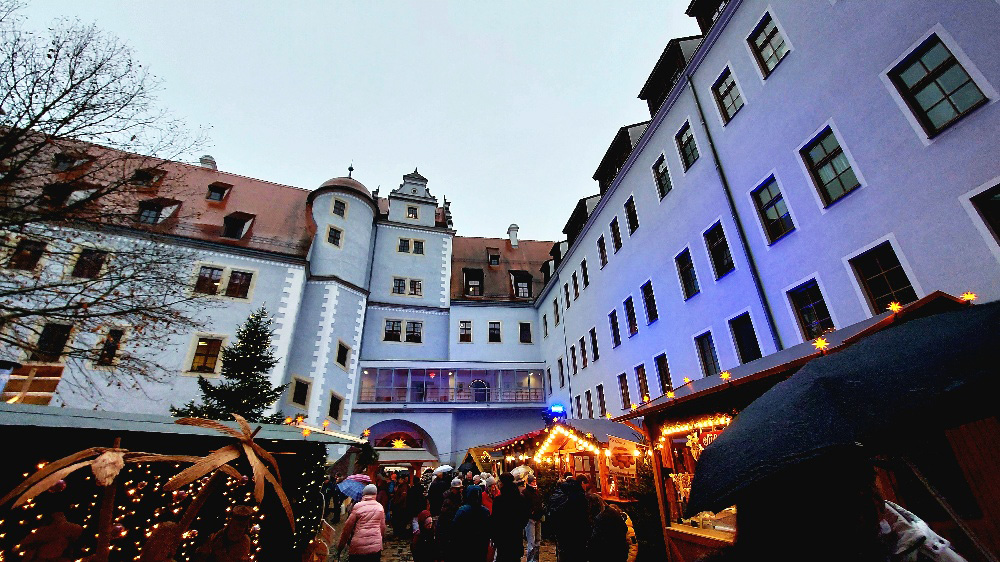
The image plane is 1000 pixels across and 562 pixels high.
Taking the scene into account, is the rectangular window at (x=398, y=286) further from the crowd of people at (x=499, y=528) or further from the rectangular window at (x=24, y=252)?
the crowd of people at (x=499, y=528)

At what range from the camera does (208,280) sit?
2023cm

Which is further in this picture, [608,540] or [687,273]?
[687,273]

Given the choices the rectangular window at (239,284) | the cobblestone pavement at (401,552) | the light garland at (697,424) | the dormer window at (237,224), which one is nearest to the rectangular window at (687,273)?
the light garland at (697,424)

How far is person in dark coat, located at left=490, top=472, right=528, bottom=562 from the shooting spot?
7.51m

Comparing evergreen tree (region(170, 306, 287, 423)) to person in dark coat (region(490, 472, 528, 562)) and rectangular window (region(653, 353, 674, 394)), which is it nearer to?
person in dark coat (region(490, 472, 528, 562))

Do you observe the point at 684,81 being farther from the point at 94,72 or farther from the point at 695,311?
the point at 94,72

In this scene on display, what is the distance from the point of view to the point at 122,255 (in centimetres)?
1017

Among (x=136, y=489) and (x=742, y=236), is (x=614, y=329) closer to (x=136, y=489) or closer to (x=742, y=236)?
(x=742, y=236)

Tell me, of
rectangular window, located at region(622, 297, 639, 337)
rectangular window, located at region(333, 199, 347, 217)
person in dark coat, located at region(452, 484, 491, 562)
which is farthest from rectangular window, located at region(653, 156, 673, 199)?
rectangular window, located at region(333, 199, 347, 217)

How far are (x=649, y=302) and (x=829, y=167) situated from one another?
799cm

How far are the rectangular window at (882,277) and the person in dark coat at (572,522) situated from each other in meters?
6.83

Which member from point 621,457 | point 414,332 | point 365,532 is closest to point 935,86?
point 621,457

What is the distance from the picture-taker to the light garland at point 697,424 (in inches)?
301

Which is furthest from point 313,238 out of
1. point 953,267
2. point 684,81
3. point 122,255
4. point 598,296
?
point 953,267
